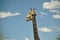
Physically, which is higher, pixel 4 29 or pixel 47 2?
pixel 47 2

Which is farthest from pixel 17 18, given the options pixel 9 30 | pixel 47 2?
pixel 47 2

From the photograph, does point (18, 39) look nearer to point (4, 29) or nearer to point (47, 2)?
point (4, 29)

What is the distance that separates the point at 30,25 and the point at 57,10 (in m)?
0.51

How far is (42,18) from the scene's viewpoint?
3717mm

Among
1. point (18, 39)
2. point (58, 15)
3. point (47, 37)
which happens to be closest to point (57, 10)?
point (58, 15)

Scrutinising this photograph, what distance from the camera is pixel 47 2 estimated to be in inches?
146

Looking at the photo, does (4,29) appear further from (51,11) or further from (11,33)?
(51,11)

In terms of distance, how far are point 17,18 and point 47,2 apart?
22.3 inches

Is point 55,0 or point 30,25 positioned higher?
point 55,0

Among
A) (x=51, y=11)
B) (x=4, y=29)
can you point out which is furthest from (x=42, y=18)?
(x=4, y=29)

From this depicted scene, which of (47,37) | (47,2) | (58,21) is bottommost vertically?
(47,37)

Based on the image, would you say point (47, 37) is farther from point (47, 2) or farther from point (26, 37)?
point (47, 2)

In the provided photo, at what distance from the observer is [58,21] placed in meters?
3.69

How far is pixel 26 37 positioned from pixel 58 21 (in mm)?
586
